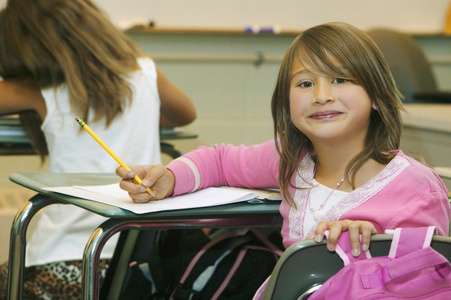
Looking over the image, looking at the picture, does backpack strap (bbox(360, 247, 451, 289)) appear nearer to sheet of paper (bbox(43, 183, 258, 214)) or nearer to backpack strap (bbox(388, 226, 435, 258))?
backpack strap (bbox(388, 226, 435, 258))

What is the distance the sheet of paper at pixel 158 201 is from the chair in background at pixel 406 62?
2380mm

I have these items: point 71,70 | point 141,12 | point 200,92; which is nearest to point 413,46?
point 200,92

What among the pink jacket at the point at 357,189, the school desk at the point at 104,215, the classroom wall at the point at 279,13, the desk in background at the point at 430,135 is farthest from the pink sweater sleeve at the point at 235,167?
the classroom wall at the point at 279,13

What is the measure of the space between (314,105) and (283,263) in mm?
331

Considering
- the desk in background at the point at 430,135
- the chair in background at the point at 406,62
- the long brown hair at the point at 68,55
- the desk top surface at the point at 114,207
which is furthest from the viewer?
the chair in background at the point at 406,62

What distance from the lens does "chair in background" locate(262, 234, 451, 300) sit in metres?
0.97

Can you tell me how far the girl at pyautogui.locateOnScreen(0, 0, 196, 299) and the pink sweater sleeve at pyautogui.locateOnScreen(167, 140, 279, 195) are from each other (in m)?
0.50

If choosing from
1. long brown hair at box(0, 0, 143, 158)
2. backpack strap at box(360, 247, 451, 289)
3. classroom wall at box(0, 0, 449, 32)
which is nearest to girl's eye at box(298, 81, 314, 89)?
backpack strap at box(360, 247, 451, 289)

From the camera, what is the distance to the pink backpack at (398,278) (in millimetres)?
922

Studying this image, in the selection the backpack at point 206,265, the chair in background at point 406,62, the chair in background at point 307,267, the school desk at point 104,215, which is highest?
the chair in background at point 307,267

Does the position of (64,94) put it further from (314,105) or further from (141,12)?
(141,12)

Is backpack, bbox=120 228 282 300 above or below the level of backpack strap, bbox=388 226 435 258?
below

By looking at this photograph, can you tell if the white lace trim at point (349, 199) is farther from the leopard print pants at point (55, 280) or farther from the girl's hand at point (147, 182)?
the leopard print pants at point (55, 280)

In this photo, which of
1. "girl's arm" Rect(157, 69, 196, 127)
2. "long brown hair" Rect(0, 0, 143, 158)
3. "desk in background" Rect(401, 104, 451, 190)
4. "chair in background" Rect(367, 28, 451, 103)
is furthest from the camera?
"chair in background" Rect(367, 28, 451, 103)
